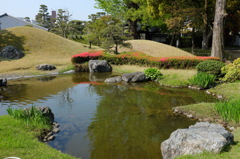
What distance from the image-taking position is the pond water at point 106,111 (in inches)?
283

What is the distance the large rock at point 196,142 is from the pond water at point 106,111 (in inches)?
33.8

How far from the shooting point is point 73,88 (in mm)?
15930

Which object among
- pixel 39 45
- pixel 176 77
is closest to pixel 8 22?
pixel 39 45

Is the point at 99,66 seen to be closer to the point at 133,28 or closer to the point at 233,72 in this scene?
the point at 233,72

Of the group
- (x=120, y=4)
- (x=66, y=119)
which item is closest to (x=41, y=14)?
(x=120, y=4)

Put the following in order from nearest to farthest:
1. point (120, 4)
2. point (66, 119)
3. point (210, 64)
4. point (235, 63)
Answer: point (66, 119) < point (235, 63) < point (210, 64) < point (120, 4)

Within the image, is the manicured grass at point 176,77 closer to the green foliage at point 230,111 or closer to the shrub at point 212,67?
the shrub at point 212,67

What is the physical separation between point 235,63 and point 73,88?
10924mm

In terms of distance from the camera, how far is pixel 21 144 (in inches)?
238

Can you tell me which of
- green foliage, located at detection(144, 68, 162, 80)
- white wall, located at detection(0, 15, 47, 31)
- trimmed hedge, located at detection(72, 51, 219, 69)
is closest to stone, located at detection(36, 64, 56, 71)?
trimmed hedge, located at detection(72, 51, 219, 69)

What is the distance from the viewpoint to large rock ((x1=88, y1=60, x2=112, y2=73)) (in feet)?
72.4

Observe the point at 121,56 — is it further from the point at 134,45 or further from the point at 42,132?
the point at 42,132

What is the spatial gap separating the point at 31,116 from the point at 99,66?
14.2 meters

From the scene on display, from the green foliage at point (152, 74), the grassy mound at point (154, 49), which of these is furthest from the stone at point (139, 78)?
the grassy mound at point (154, 49)
